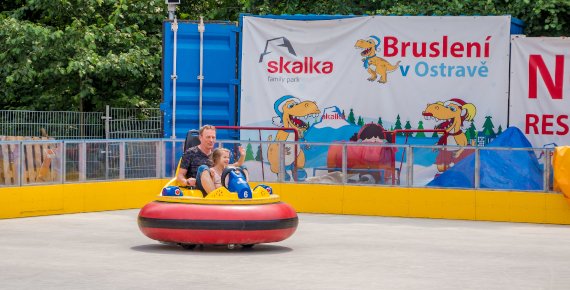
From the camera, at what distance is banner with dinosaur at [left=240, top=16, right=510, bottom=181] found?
2284cm

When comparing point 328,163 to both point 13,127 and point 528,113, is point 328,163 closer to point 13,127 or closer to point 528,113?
point 528,113

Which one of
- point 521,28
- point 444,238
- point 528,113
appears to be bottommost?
point 444,238

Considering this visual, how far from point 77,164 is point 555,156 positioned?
761 cm

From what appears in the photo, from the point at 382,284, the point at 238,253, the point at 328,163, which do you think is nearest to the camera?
the point at 382,284

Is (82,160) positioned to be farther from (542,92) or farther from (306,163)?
A: (542,92)

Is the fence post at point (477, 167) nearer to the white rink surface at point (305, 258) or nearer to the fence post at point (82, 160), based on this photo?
A: the white rink surface at point (305, 258)

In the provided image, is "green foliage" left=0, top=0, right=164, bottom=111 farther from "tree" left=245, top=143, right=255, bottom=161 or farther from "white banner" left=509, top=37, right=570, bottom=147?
"white banner" left=509, top=37, right=570, bottom=147

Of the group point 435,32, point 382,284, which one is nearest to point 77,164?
point 435,32

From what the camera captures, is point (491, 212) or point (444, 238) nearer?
point (444, 238)

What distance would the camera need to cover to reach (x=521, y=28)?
24000 millimetres

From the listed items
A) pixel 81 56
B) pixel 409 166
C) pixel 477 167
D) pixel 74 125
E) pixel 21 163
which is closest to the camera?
pixel 21 163

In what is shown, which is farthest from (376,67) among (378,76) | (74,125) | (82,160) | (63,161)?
(74,125)

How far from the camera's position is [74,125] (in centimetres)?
2862

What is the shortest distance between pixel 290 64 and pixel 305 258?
9.09 meters
